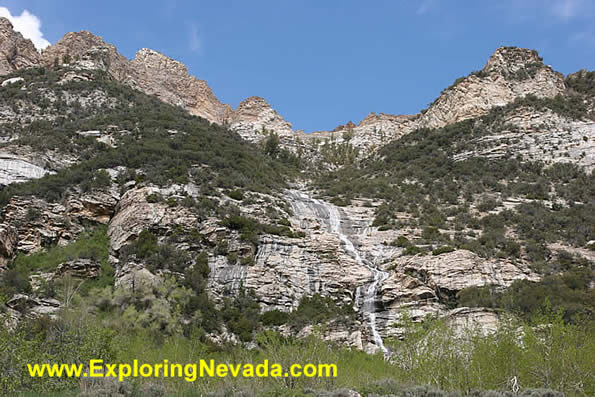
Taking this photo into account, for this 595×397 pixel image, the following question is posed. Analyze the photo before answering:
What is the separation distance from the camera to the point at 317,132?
94.7 m

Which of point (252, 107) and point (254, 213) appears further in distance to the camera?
point (252, 107)

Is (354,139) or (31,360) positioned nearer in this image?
(31,360)

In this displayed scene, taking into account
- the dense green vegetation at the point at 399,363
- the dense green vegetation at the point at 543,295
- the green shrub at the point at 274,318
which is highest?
the dense green vegetation at the point at 543,295

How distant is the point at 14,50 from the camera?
78.1 meters

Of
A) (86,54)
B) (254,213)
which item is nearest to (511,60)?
(254,213)

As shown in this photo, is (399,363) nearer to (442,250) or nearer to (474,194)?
(442,250)

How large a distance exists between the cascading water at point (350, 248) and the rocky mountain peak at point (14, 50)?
2134 inches

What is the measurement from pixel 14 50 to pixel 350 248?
70.8 metres

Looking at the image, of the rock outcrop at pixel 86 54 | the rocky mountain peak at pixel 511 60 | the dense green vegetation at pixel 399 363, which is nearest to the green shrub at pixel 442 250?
the dense green vegetation at pixel 399 363

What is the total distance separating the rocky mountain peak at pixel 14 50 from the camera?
75.3 metres

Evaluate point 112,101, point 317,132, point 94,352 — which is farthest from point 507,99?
point 94,352

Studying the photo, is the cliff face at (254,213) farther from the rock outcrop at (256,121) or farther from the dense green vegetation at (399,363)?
the rock outcrop at (256,121)

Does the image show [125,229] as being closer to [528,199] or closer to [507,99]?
[528,199]

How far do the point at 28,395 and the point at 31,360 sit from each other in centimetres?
157
